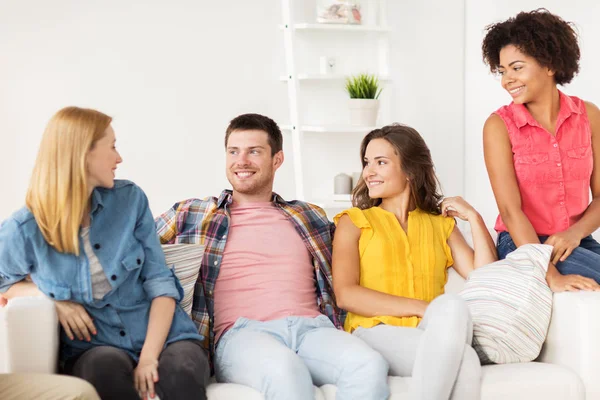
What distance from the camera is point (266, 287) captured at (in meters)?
2.45

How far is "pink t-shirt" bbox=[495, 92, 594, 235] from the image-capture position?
258cm

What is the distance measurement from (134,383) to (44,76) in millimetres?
2476

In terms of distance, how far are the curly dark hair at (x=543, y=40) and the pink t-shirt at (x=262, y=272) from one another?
904mm

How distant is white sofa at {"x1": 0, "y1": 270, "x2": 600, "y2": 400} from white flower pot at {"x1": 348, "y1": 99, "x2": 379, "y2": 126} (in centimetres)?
221

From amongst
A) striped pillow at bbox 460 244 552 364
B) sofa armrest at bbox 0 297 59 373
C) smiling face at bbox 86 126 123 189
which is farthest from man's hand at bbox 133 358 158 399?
striped pillow at bbox 460 244 552 364

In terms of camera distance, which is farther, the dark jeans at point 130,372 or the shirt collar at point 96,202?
the shirt collar at point 96,202

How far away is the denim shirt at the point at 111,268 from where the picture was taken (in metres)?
2.06

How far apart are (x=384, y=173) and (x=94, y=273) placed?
98 centimetres

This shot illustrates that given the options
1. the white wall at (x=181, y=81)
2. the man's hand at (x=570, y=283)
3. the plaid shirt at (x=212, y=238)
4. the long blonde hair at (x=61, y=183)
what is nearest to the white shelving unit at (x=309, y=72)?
the white wall at (x=181, y=81)

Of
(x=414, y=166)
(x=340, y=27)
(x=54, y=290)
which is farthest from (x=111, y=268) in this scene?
(x=340, y=27)

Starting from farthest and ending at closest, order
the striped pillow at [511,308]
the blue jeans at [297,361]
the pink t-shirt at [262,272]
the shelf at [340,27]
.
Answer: the shelf at [340,27] < the pink t-shirt at [262,272] < the striped pillow at [511,308] < the blue jeans at [297,361]

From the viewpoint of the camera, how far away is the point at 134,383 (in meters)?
2.05

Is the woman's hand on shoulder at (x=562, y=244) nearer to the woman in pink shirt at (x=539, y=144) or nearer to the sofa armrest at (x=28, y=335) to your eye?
the woman in pink shirt at (x=539, y=144)

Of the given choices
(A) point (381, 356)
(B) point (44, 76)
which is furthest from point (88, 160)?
(B) point (44, 76)
